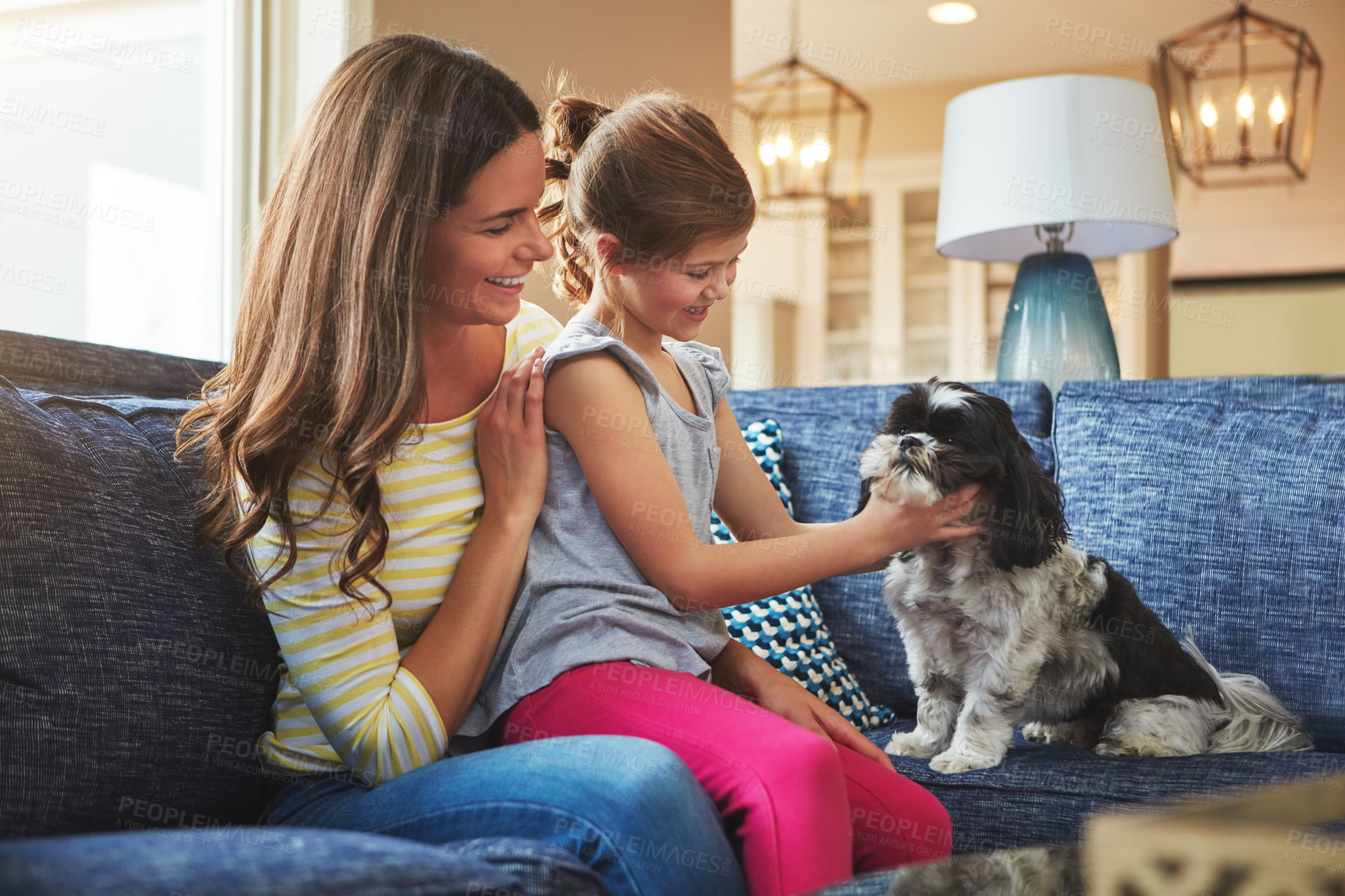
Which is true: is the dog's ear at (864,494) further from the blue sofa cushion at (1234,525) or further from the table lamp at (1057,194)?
the table lamp at (1057,194)

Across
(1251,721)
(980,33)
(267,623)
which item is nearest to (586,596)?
(267,623)

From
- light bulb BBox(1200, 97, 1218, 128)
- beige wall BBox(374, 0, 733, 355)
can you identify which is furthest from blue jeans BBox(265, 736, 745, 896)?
light bulb BBox(1200, 97, 1218, 128)

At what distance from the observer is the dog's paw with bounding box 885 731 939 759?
4.85ft

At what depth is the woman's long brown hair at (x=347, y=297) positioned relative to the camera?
103 cm

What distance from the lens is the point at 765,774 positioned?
0.96 m

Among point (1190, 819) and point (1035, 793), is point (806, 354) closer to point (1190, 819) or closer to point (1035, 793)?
point (1035, 793)

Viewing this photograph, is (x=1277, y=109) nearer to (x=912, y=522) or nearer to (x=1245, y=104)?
(x=1245, y=104)

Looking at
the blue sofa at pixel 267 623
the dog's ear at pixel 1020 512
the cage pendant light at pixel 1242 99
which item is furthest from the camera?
the cage pendant light at pixel 1242 99

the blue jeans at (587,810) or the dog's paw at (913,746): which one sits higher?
the blue jeans at (587,810)

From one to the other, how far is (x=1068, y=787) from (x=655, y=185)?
873 millimetres

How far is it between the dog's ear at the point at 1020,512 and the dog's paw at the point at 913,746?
294 millimetres

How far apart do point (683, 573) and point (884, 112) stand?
18.2 feet

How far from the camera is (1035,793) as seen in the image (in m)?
1.31

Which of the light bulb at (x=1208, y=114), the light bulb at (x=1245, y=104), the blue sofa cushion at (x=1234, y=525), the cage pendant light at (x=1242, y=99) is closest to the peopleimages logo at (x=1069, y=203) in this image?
the blue sofa cushion at (x=1234, y=525)
